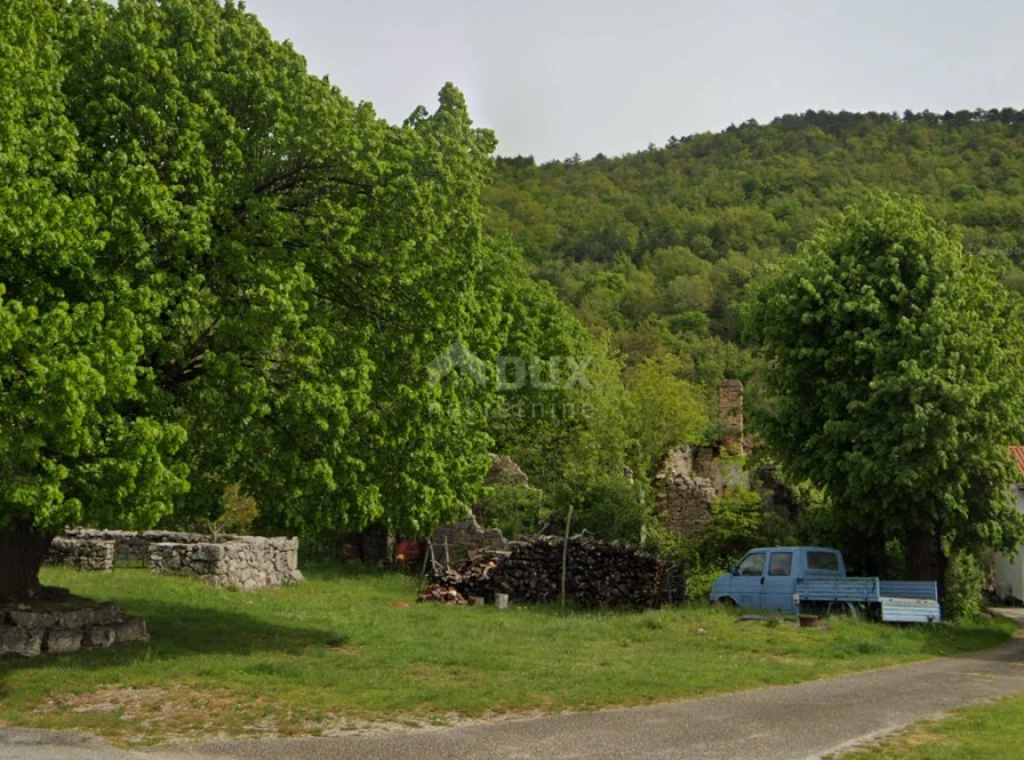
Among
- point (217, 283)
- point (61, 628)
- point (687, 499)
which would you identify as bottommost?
point (61, 628)

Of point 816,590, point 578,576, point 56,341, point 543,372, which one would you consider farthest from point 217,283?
point 543,372

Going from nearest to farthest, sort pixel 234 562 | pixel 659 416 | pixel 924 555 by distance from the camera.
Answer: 1. pixel 924 555
2. pixel 234 562
3. pixel 659 416

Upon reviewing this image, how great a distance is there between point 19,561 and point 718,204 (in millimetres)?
94983

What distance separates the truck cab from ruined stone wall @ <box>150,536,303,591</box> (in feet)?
35.2

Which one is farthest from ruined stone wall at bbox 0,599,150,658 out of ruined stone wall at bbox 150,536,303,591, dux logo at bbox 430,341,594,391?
dux logo at bbox 430,341,594,391

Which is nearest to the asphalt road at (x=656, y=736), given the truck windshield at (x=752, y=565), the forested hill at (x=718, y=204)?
the truck windshield at (x=752, y=565)

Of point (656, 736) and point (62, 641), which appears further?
point (62, 641)

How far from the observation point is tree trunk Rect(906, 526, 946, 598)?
2345 cm

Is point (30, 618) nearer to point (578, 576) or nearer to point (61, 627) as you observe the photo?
point (61, 627)

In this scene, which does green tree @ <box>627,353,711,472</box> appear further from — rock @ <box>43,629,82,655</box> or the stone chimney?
rock @ <box>43,629,82,655</box>

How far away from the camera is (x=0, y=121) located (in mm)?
12180

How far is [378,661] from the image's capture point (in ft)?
48.5

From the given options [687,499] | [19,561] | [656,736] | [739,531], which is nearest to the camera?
[656,736]

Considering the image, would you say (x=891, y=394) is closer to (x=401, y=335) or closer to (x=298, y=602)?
(x=401, y=335)
